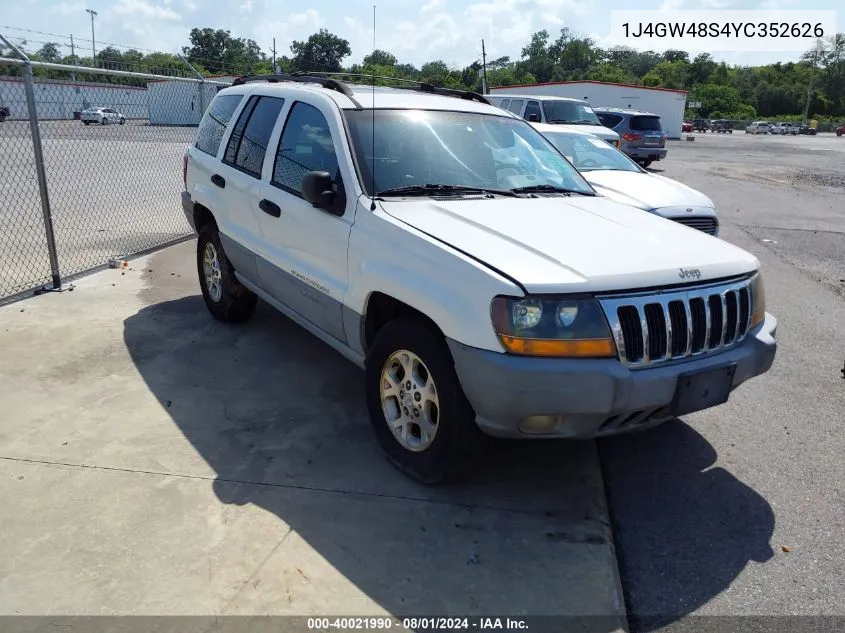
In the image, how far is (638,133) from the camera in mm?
22516

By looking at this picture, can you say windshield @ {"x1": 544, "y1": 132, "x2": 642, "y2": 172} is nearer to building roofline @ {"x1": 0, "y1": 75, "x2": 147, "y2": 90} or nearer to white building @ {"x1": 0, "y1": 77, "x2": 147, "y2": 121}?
building roofline @ {"x1": 0, "y1": 75, "x2": 147, "y2": 90}

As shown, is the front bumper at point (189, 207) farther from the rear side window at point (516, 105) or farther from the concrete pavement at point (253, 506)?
the rear side window at point (516, 105)

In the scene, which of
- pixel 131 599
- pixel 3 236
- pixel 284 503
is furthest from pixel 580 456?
pixel 3 236

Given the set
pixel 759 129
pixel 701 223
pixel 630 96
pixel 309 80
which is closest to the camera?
pixel 309 80

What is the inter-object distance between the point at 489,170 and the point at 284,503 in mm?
2302

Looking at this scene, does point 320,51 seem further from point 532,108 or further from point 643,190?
point 643,190

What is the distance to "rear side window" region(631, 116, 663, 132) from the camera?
22.8 meters

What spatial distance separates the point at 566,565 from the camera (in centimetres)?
308

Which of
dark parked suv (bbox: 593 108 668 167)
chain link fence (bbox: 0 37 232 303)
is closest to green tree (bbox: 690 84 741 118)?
dark parked suv (bbox: 593 108 668 167)

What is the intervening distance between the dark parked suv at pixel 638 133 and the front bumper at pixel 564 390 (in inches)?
809

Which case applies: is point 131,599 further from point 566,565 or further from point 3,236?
point 3,236

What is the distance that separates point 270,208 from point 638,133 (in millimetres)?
20159

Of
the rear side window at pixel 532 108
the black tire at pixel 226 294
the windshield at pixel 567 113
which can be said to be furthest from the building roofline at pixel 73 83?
the windshield at pixel 567 113

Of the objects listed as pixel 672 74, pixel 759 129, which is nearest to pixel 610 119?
pixel 759 129
